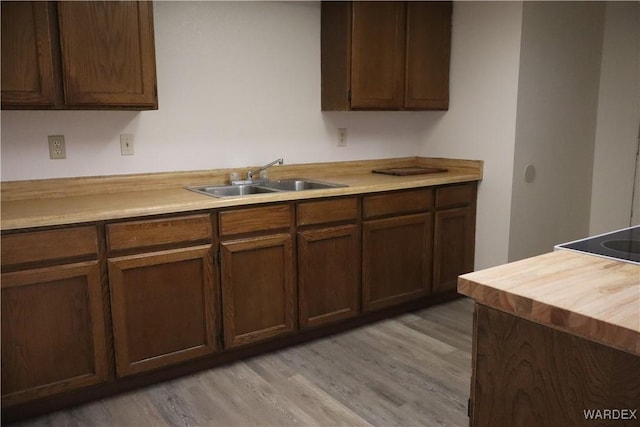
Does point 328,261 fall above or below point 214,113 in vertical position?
below

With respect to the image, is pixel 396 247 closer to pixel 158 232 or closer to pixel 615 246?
pixel 158 232

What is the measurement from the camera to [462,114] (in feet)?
11.8

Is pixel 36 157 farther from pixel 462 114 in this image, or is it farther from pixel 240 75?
pixel 462 114

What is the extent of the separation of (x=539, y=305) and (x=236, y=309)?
1.79m

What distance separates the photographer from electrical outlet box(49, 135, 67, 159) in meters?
2.56

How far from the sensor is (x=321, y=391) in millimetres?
2393

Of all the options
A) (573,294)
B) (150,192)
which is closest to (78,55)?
(150,192)

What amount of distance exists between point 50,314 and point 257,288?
3.11ft

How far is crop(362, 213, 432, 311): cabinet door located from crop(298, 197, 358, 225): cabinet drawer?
146 mm

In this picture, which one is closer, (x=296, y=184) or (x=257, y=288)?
(x=257, y=288)

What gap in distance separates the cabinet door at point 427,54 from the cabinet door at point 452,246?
0.79m

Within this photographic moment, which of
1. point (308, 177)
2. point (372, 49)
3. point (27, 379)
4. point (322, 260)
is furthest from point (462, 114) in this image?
point (27, 379)

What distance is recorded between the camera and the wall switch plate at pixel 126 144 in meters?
2.76

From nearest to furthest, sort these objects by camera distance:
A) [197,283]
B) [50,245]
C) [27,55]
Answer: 1. [50,245]
2. [27,55]
3. [197,283]
